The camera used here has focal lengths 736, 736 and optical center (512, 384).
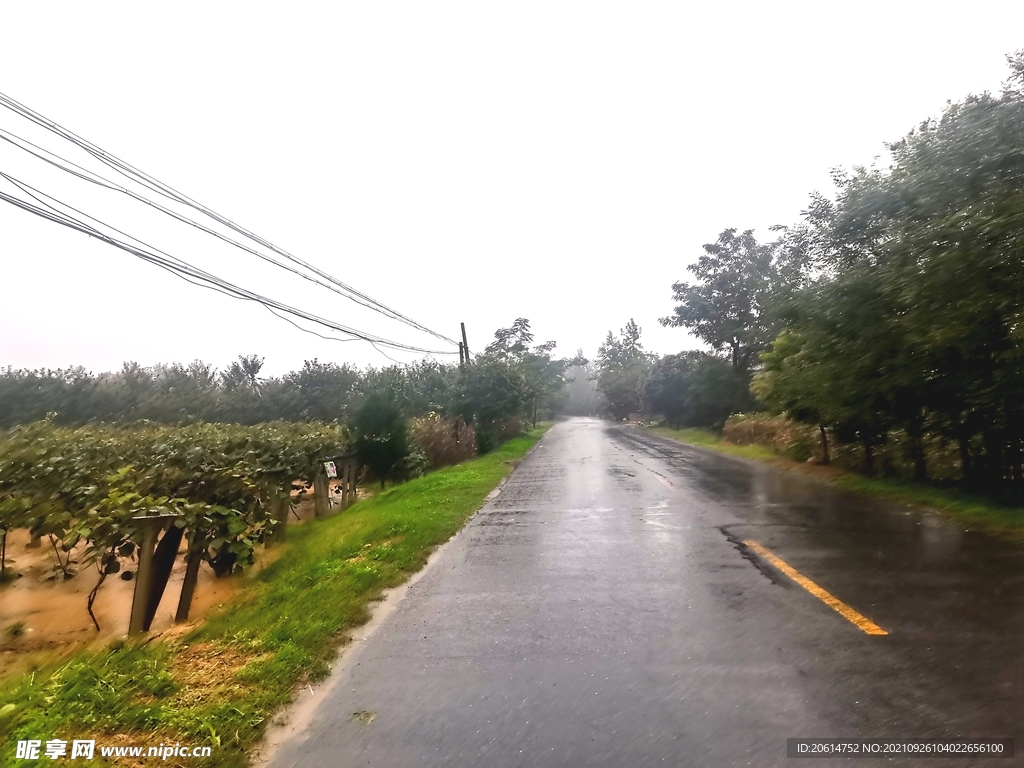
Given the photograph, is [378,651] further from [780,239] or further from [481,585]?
[780,239]

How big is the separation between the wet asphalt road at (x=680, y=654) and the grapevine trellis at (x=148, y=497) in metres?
2.69

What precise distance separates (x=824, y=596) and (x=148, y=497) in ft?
22.1

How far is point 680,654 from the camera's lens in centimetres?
524

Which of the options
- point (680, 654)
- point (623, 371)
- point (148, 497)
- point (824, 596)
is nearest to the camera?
point (680, 654)

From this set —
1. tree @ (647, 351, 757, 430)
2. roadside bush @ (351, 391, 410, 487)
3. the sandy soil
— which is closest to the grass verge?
the sandy soil

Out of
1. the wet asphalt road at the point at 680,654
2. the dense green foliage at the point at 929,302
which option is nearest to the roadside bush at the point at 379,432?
the wet asphalt road at the point at 680,654

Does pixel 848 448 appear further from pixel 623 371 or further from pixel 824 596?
pixel 623 371

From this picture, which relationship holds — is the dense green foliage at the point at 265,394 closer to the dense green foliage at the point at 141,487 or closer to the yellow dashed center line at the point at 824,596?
the dense green foliage at the point at 141,487

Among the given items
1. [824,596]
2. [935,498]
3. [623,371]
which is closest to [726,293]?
[935,498]

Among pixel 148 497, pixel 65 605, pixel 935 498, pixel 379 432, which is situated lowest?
pixel 65 605

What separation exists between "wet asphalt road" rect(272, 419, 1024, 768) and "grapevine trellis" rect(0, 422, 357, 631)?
2.69 meters

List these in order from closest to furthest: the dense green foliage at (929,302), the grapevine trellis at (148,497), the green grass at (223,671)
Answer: the green grass at (223,671)
the grapevine trellis at (148,497)
the dense green foliage at (929,302)

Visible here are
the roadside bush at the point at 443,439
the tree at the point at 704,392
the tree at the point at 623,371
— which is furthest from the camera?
the tree at the point at 623,371

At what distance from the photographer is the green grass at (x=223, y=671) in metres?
4.27
